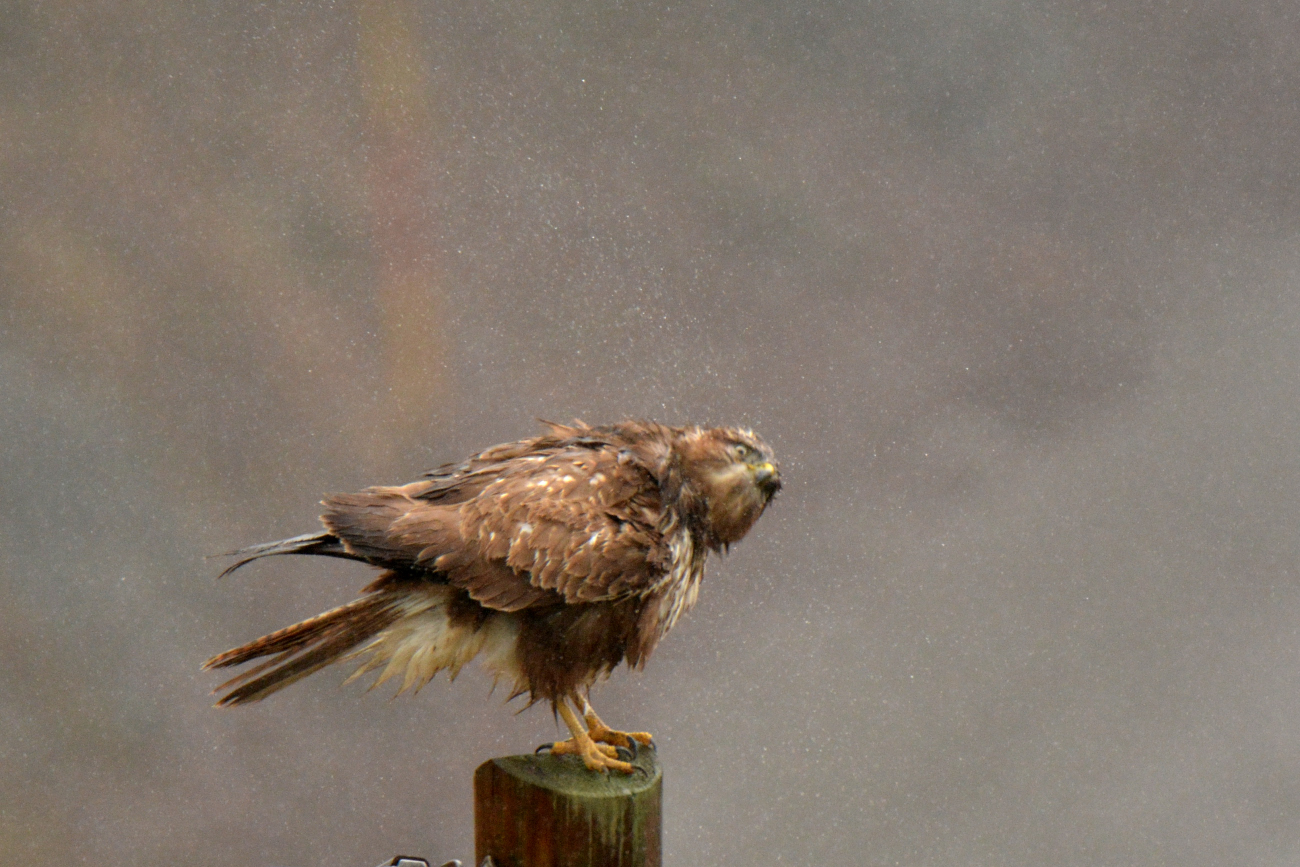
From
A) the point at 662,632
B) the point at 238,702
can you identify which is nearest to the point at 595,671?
the point at 662,632

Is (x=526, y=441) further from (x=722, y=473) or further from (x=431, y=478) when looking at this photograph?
(x=722, y=473)

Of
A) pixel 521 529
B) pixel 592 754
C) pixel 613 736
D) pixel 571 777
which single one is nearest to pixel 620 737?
pixel 613 736

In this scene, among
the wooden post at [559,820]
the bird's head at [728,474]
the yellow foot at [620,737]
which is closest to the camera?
the wooden post at [559,820]

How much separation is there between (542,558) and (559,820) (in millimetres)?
707

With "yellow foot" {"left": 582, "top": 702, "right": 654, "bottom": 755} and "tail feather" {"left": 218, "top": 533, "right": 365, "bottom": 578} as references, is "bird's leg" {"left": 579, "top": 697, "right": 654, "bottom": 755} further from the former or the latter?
"tail feather" {"left": 218, "top": 533, "right": 365, "bottom": 578}

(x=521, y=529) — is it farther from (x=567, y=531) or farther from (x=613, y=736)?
(x=613, y=736)

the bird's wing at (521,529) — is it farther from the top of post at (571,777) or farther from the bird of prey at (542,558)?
the top of post at (571,777)

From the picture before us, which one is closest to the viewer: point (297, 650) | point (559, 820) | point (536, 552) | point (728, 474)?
point (559, 820)

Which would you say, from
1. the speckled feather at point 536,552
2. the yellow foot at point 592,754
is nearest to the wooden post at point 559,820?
the yellow foot at point 592,754

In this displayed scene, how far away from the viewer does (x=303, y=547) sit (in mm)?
3131

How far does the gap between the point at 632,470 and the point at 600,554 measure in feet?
1.09

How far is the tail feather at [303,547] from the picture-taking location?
303 cm

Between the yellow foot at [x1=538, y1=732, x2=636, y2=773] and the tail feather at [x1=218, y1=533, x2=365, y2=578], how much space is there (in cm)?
81

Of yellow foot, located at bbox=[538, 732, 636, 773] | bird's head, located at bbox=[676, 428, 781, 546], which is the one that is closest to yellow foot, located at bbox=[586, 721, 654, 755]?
yellow foot, located at bbox=[538, 732, 636, 773]
